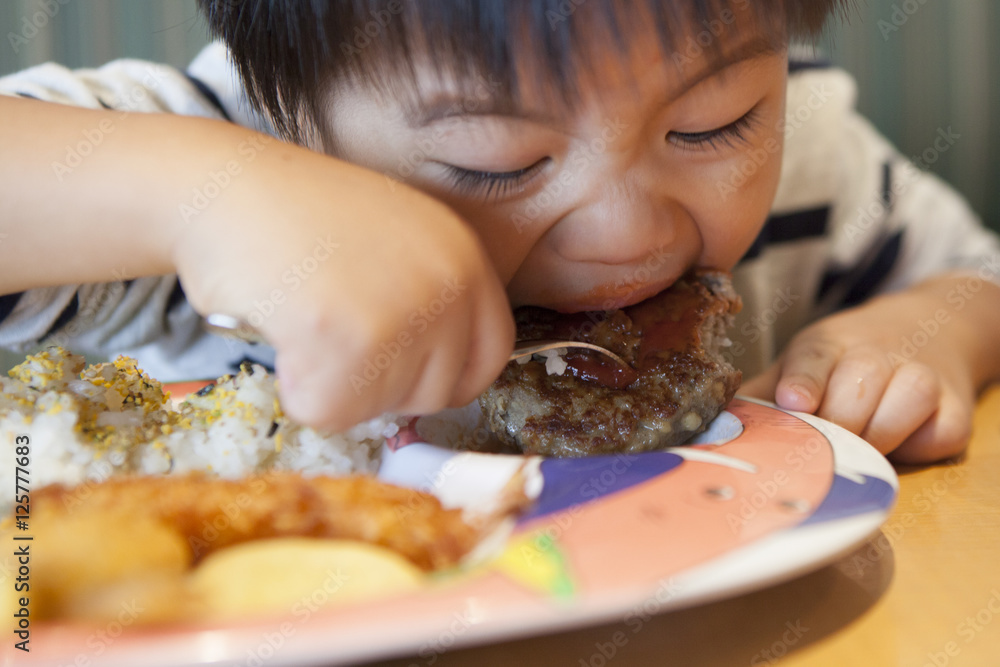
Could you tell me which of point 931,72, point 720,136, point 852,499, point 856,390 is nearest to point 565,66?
point 720,136

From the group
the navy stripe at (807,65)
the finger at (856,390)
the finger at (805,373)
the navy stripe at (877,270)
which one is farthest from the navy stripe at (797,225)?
the finger at (856,390)

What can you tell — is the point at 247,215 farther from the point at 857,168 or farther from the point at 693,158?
the point at 857,168

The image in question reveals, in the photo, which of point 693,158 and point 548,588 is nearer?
point 548,588

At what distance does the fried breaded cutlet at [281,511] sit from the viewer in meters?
0.44

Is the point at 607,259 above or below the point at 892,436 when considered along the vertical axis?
above

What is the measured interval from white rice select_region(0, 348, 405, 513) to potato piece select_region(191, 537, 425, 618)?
0.56 feet

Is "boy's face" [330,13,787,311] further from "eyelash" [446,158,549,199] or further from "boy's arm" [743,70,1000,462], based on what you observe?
"boy's arm" [743,70,1000,462]

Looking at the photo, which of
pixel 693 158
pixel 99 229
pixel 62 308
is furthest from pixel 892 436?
pixel 62 308

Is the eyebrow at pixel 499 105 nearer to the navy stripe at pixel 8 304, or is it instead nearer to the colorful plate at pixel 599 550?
the colorful plate at pixel 599 550

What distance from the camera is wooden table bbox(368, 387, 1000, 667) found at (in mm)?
425

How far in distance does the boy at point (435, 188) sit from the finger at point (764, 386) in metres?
0.05

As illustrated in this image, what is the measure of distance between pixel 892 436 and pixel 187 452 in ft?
2.08

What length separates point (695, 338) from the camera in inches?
29.6

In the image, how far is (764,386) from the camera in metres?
0.92
